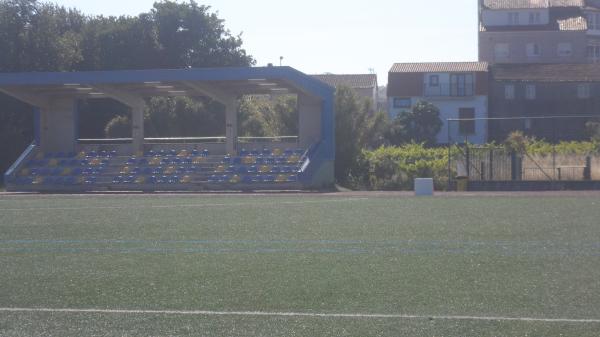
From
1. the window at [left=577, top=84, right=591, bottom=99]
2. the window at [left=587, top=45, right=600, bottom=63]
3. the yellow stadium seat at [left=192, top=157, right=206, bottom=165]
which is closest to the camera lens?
the yellow stadium seat at [left=192, top=157, right=206, bottom=165]

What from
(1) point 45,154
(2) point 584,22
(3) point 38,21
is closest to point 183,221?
(1) point 45,154

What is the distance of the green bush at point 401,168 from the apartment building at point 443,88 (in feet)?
87.4

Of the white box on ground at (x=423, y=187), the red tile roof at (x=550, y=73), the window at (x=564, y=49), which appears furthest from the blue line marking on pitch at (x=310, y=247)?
the window at (x=564, y=49)

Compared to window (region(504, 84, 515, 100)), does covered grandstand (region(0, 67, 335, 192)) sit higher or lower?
lower

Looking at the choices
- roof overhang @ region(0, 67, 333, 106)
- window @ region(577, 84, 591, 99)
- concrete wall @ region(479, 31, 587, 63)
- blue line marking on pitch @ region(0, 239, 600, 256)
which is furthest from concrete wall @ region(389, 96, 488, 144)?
blue line marking on pitch @ region(0, 239, 600, 256)

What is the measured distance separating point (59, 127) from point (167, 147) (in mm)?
5306

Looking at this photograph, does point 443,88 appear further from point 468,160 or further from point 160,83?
point 160,83

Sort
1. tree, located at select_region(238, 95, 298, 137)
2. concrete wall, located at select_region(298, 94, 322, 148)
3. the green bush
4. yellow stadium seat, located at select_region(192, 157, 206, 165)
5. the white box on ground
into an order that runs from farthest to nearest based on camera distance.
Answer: tree, located at select_region(238, 95, 298, 137) < concrete wall, located at select_region(298, 94, 322, 148) < yellow stadium seat, located at select_region(192, 157, 206, 165) < the green bush < the white box on ground

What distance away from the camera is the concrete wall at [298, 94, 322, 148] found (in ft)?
116

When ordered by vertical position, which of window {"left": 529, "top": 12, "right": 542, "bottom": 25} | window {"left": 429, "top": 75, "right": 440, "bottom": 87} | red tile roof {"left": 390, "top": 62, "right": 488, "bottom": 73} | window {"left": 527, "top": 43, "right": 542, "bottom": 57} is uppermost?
window {"left": 529, "top": 12, "right": 542, "bottom": 25}

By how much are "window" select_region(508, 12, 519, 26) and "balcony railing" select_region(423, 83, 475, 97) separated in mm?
13082

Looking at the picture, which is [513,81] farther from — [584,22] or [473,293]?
[473,293]

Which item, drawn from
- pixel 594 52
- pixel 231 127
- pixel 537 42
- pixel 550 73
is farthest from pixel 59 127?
pixel 594 52

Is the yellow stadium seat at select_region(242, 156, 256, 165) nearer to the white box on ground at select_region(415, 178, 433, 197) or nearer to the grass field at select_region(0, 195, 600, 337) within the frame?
the white box on ground at select_region(415, 178, 433, 197)
